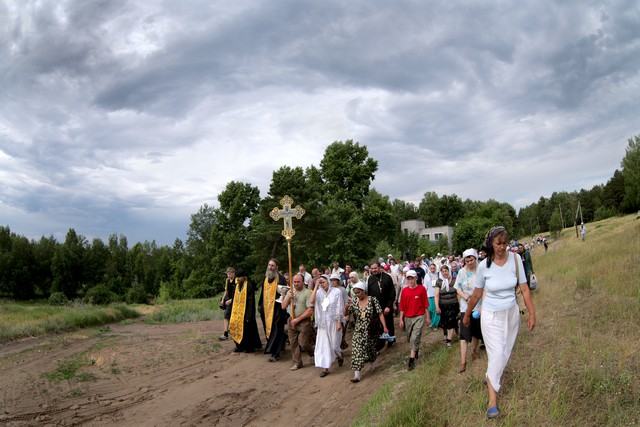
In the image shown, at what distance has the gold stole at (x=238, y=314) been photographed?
35.8 feet

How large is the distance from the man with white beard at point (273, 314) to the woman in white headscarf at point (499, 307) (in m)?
6.08

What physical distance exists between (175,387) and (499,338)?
5.99m

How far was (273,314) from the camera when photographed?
34.0 feet

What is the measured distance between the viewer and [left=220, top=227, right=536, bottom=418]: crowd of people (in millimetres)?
4742

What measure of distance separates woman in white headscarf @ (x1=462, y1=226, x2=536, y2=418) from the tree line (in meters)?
27.7

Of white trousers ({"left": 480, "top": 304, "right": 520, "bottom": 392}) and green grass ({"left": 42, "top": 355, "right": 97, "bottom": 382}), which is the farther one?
green grass ({"left": 42, "top": 355, "right": 97, "bottom": 382})

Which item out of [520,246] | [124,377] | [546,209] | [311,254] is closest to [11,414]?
[124,377]

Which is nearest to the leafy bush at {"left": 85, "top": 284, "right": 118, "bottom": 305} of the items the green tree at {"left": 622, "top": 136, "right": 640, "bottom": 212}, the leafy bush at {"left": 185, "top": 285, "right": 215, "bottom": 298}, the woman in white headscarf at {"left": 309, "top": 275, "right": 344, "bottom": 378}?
the leafy bush at {"left": 185, "top": 285, "right": 215, "bottom": 298}

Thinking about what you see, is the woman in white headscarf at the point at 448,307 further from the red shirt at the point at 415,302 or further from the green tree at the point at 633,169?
the green tree at the point at 633,169

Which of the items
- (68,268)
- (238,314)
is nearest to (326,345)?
(238,314)

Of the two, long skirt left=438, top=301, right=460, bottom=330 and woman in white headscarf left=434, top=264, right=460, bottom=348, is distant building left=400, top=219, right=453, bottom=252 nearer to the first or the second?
woman in white headscarf left=434, top=264, right=460, bottom=348

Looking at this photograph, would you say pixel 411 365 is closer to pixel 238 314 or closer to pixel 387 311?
pixel 387 311

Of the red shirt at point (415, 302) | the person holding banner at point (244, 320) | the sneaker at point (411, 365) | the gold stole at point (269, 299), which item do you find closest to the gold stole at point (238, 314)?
the person holding banner at point (244, 320)

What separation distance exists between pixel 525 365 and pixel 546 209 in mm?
116981
